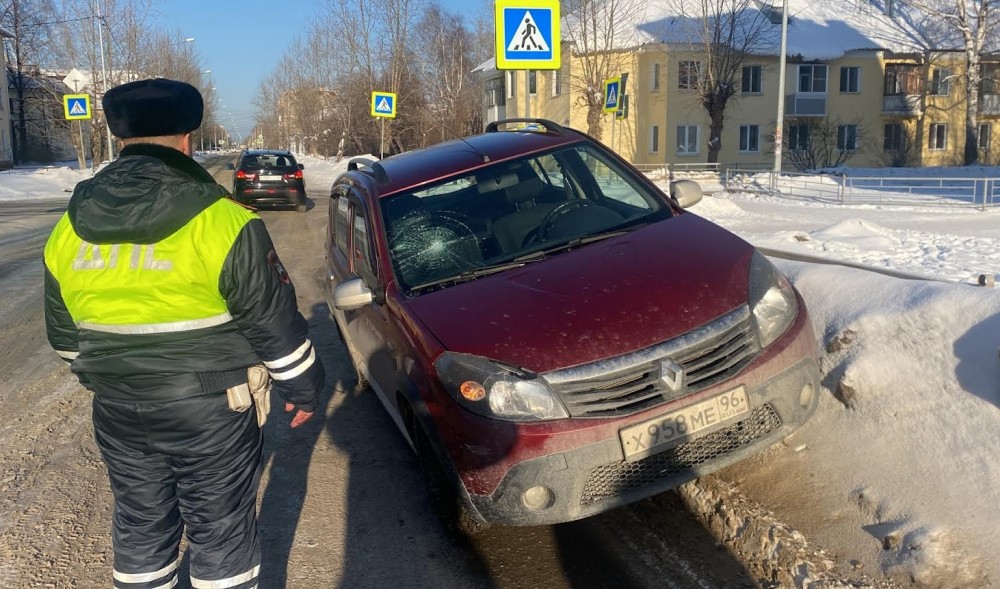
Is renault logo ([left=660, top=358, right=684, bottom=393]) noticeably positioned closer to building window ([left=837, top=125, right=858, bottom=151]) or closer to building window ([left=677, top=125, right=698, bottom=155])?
building window ([left=677, top=125, right=698, bottom=155])

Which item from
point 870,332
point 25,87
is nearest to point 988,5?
point 870,332

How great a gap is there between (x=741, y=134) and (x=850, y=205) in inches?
949

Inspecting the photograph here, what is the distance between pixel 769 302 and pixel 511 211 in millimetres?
1564

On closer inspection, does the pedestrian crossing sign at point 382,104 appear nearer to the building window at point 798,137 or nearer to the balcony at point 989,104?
the building window at point 798,137

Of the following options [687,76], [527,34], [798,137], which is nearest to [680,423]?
[527,34]

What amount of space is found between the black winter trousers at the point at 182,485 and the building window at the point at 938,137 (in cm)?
5201

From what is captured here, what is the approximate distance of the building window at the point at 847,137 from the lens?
149ft

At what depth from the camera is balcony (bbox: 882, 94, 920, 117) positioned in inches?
1778

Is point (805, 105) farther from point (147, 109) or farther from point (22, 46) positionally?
point (22, 46)

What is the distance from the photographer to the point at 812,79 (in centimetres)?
4419

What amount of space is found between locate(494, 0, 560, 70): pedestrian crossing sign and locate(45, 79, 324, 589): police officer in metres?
6.90

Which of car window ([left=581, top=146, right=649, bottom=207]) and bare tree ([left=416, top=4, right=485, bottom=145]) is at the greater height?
bare tree ([left=416, top=4, right=485, bottom=145])

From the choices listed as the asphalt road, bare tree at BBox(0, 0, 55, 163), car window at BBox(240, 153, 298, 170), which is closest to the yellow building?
car window at BBox(240, 153, 298, 170)

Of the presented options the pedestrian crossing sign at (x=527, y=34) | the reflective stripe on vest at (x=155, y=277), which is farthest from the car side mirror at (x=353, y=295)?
the pedestrian crossing sign at (x=527, y=34)
